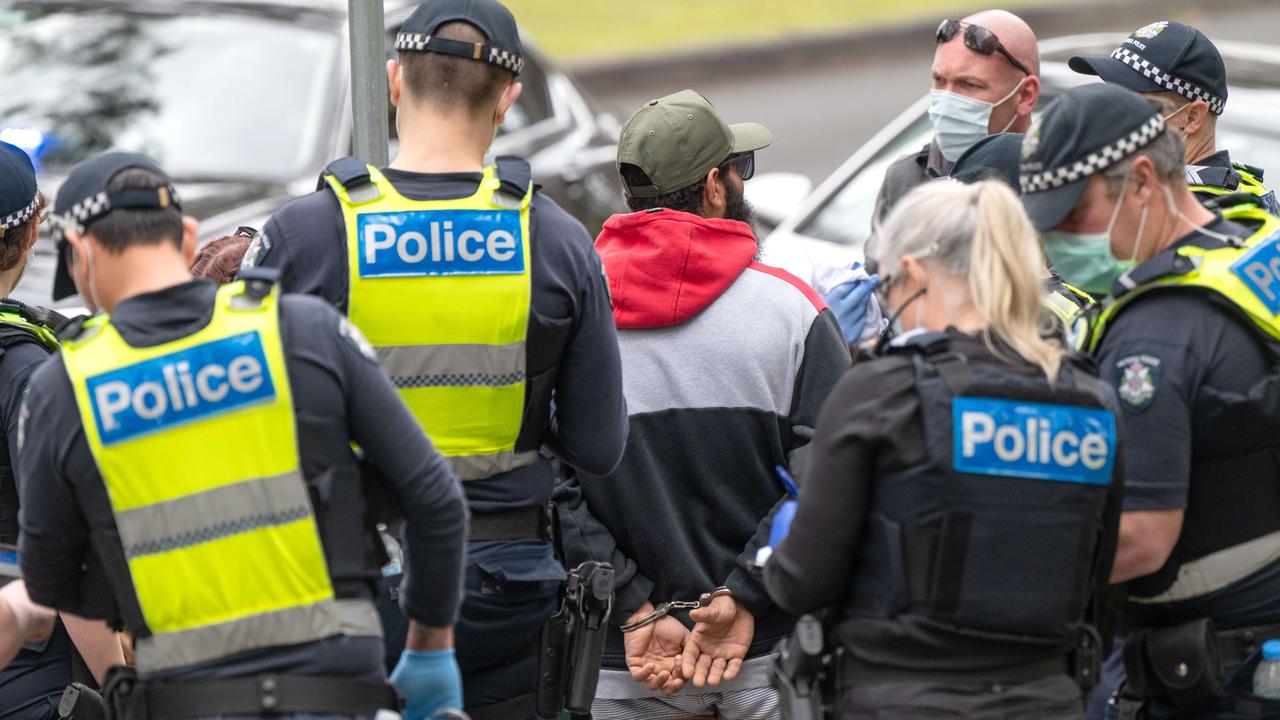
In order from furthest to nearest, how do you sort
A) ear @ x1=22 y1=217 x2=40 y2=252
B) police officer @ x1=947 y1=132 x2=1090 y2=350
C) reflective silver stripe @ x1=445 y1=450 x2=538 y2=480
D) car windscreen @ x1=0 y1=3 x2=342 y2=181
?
car windscreen @ x1=0 y1=3 x2=342 y2=181, police officer @ x1=947 y1=132 x2=1090 y2=350, ear @ x1=22 y1=217 x2=40 y2=252, reflective silver stripe @ x1=445 y1=450 x2=538 y2=480

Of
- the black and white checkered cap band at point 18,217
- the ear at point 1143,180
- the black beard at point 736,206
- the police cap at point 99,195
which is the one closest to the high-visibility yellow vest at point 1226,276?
the ear at point 1143,180

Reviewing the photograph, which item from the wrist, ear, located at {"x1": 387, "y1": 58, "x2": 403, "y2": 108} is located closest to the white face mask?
ear, located at {"x1": 387, "y1": 58, "x2": 403, "y2": 108}

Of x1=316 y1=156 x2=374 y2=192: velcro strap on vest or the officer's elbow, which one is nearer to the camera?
the officer's elbow

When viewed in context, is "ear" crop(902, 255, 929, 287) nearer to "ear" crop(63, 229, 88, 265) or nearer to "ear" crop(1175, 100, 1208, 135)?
"ear" crop(63, 229, 88, 265)

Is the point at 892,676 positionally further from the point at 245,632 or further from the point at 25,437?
the point at 25,437

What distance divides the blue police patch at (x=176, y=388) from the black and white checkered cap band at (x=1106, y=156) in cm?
141

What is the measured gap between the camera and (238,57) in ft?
22.7

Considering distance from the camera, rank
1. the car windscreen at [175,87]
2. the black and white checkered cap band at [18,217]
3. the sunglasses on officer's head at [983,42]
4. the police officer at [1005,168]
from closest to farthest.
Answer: the black and white checkered cap band at [18,217], the police officer at [1005,168], the sunglasses on officer's head at [983,42], the car windscreen at [175,87]

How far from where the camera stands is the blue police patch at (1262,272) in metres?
3.06

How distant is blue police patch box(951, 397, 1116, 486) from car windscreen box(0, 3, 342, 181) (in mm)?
4109

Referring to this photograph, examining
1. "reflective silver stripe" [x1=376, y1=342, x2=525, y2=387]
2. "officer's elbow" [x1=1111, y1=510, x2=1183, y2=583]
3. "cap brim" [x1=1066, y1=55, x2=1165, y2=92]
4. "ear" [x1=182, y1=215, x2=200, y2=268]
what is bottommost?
"officer's elbow" [x1=1111, y1=510, x2=1183, y2=583]

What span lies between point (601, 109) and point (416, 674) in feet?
19.1

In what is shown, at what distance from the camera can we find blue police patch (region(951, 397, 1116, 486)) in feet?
9.04

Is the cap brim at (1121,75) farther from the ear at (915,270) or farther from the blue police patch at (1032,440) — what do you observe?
the blue police patch at (1032,440)
